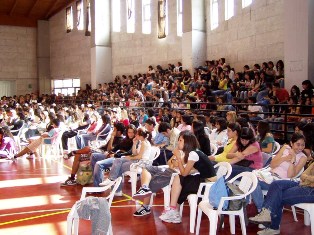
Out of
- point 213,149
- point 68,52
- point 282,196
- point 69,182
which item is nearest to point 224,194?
point 282,196

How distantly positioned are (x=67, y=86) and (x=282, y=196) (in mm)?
24007

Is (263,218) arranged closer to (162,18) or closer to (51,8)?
(162,18)

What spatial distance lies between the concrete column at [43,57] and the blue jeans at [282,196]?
1004 inches

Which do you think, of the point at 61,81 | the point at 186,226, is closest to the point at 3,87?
the point at 61,81

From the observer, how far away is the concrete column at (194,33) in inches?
607

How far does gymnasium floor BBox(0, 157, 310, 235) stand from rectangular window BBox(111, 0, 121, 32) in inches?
586

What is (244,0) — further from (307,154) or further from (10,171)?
(307,154)

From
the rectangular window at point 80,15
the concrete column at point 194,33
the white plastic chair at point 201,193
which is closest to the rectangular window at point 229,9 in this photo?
the concrete column at point 194,33

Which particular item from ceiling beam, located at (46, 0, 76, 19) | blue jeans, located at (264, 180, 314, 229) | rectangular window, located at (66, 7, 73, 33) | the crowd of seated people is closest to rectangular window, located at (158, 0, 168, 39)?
the crowd of seated people

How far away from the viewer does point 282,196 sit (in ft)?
13.2

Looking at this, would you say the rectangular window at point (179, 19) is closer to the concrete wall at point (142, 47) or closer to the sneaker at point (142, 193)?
the concrete wall at point (142, 47)

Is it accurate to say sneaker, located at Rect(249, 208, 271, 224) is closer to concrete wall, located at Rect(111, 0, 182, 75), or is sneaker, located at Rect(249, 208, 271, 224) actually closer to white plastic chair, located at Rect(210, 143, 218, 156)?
white plastic chair, located at Rect(210, 143, 218, 156)

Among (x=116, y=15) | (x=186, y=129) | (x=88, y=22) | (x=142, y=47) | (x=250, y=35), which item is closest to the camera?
(x=186, y=129)

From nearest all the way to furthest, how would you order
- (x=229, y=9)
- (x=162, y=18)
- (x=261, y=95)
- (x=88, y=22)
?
(x=261, y=95), (x=229, y=9), (x=162, y=18), (x=88, y=22)
